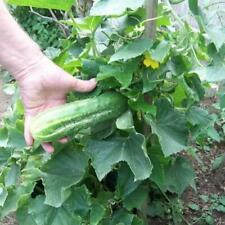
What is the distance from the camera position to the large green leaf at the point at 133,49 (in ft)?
5.70

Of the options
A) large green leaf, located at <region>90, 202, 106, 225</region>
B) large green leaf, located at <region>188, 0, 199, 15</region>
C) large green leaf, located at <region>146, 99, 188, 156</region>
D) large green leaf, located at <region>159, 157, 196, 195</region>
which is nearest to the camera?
large green leaf, located at <region>188, 0, 199, 15</region>

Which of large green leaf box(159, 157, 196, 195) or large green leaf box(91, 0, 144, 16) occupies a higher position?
large green leaf box(91, 0, 144, 16)

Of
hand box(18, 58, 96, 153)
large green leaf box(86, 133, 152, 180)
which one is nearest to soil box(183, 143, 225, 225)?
large green leaf box(86, 133, 152, 180)

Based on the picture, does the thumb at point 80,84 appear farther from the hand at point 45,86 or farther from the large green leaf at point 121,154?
the large green leaf at point 121,154

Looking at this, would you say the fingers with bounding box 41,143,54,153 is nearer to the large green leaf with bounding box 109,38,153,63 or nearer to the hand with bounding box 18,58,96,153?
the hand with bounding box 18,58,96,153

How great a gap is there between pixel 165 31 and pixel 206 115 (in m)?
0.36

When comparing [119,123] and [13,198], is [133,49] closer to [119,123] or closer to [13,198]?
[119,123]

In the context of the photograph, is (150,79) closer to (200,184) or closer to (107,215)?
(107,215)

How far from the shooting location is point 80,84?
1836mm

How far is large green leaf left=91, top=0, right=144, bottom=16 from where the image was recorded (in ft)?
5.38

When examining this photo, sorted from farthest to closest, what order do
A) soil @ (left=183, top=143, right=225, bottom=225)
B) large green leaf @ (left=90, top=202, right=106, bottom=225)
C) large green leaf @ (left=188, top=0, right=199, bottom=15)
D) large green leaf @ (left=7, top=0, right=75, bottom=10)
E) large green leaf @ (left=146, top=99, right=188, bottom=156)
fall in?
soil @ (left=183, top=143, right=225, bottom=225), large green leaf @ (left=90, top=202, right=106, bottom=225), large green leaf @ (left=146, top=99, right=188, bottom=156), large green leaf @ (left=7, top=0, right=75, bottom=10), large green leaf @ (left=188, top=0, right=199, bottom=15)

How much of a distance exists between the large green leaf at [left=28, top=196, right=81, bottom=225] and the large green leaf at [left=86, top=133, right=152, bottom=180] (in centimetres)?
30

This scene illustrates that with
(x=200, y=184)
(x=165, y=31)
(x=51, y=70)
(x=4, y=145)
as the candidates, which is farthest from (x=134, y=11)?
(x=200, y=184)

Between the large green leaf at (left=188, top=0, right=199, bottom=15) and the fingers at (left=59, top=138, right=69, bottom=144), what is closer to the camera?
the large green leaf at (left=188, top=0, right=199, bottom=15)
